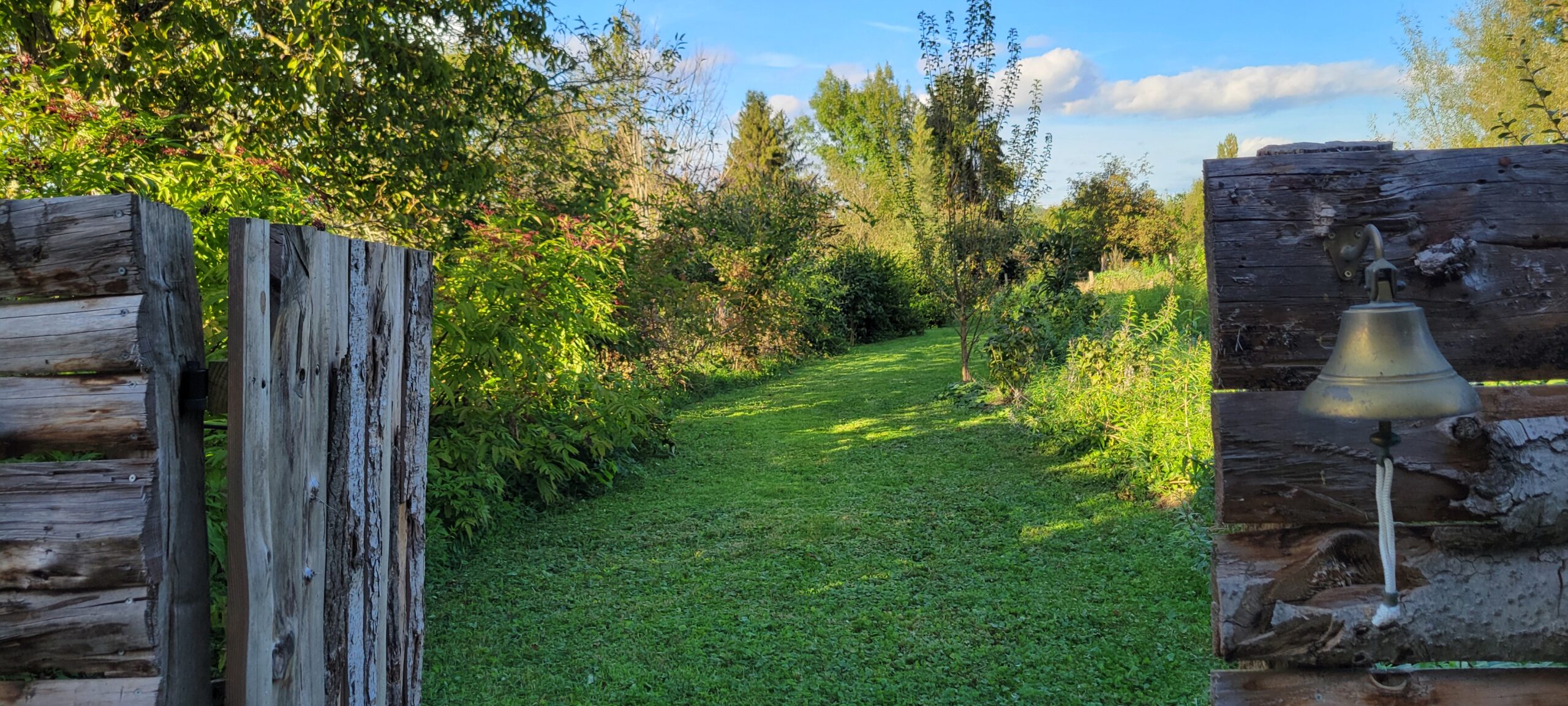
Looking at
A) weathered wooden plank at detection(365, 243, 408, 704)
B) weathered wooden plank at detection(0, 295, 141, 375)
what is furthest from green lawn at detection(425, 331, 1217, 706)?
weathered wooden plank at detection(0, 295, 141, 375)

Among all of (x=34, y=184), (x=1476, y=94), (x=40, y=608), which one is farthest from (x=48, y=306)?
(x=1476, y=94)

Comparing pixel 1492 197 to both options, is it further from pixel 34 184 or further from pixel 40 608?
pixel 34 184

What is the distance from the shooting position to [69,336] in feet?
6.45

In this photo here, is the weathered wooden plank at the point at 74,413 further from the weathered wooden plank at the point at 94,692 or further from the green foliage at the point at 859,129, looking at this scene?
the green foliage at the point at 859,129

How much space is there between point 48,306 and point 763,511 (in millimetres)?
5163

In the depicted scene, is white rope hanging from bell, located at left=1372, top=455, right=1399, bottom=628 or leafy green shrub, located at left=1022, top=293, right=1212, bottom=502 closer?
white rope hanging from bell, located at left=1372, top=455, right=1399, bottom=628

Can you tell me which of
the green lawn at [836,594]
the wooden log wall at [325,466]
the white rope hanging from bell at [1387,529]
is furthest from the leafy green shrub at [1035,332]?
the white rope hanging from bell at [1387,529]

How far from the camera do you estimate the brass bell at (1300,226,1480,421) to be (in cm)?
158

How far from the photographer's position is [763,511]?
6.76 meters

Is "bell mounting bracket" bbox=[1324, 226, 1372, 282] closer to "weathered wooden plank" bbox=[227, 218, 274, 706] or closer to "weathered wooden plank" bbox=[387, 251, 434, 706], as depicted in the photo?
"weathered wooden plank" bbox=[227, 218, 274, 706]

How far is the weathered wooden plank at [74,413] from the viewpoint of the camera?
1.93 meters

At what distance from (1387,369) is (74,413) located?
265cm

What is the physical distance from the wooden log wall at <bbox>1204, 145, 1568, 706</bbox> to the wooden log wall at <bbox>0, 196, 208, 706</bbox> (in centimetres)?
227

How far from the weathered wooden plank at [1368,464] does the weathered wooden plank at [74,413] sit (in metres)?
2.30
